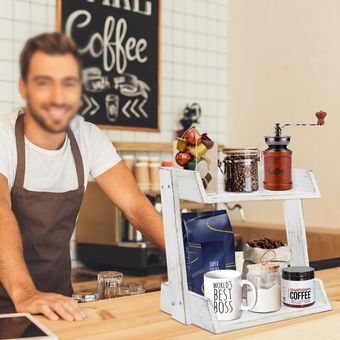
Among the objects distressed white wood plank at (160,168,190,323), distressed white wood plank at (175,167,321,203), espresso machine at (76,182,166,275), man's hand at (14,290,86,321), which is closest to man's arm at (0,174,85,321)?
man's hand at (14,290,86,321)

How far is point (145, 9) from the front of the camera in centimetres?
389

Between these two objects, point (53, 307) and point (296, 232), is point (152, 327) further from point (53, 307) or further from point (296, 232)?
point (296, 232)

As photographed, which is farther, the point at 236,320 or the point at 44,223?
the point at 44,223

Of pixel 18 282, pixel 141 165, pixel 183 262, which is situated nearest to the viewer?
pixel 183 262

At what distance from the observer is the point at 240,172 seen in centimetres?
146

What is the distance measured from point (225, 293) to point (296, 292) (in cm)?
23

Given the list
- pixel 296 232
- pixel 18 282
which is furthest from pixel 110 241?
pixel 296 232

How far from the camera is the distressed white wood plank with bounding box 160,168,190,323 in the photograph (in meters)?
1.40

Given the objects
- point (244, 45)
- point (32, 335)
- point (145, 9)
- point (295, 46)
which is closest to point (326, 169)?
point (295, 46)

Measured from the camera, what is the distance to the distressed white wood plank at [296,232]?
164 centimetres

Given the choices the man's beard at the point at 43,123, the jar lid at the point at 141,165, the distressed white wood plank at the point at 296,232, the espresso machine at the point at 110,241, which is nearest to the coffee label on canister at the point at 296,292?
the distressed white wood plank at the point at 296,232

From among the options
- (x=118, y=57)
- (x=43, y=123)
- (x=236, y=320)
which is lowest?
(x=236, y=320)

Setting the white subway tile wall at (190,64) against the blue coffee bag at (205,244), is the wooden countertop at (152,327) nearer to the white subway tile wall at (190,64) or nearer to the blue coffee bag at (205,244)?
the blue coffee bag at (205,244)

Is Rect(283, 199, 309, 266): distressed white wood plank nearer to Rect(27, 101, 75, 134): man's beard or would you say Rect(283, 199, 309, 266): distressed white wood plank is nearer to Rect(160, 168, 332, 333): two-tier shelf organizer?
Rect(160, 168, 332, 333): two-tier shelf organizer
